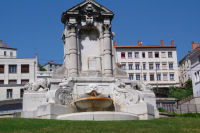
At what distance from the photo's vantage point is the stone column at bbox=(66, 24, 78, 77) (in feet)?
93.4

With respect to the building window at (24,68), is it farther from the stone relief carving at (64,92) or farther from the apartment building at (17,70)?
the stone relief carving at (64,92)

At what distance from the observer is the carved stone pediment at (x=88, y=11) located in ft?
97.7

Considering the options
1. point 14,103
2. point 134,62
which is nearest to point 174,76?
point 134,62

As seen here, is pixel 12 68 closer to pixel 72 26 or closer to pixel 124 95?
pixel 72 26

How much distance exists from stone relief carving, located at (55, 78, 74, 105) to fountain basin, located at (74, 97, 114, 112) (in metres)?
0.86

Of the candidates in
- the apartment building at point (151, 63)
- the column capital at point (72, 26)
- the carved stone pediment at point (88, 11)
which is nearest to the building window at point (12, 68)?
the apartment building at point (151, 63)

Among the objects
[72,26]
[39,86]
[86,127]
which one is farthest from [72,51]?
[86,127]

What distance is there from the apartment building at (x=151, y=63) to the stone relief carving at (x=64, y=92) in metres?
68.1

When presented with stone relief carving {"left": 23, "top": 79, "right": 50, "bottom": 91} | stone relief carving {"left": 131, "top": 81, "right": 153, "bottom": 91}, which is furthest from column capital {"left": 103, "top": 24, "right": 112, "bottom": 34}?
stone relief carving {"left": 23, "top": 79, "right": 50, "bottom": 91}

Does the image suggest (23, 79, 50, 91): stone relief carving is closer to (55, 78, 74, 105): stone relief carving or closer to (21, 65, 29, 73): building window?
(55, 78, 74, 105): stone relief carving

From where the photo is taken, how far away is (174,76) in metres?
95.6

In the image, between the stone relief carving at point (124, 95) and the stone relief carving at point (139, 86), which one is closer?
the stone relief carving at point (124, 95)

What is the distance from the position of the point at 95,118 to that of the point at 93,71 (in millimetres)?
8399

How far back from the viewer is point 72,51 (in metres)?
28.9
